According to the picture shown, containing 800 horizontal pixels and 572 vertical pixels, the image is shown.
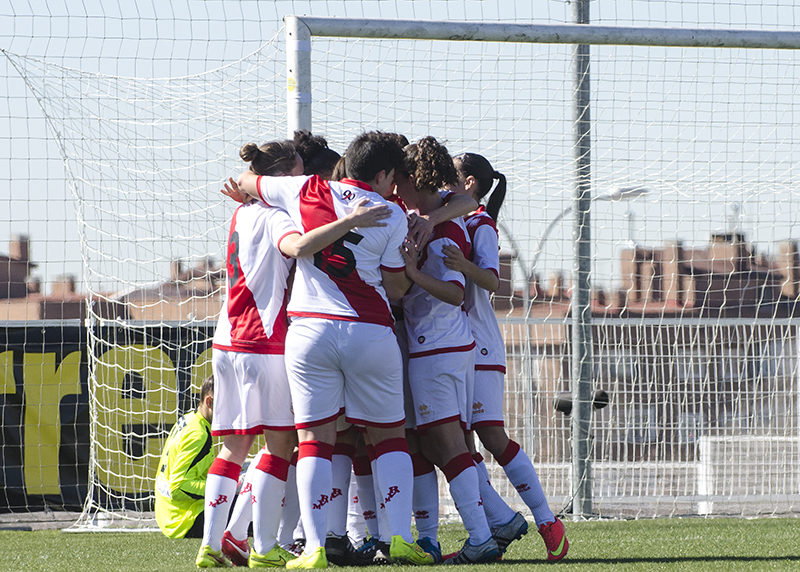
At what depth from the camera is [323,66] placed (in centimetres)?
610

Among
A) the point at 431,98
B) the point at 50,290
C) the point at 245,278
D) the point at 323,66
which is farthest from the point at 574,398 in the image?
the point at 50,290

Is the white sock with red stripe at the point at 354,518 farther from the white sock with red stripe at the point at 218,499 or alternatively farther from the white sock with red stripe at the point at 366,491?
the white sock with red stripe at the point at 218,499

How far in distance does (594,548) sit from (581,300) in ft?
8.64

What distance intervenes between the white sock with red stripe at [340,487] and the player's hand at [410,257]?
87 centimetres

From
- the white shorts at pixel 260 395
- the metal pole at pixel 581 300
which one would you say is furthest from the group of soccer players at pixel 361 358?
the metal pole at pixel 581 300

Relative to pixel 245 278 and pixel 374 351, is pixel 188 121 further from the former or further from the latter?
pixel 374 351

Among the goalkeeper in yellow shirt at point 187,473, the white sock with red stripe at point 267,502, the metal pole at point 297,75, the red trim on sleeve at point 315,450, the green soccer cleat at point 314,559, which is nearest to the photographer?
the green soccer cleat at point 314,559

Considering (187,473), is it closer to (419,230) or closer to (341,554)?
(341,554)

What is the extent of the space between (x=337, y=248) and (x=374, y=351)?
0.47 metres

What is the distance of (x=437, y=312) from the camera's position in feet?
13.2

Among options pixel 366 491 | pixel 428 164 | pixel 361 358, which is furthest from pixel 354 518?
pixel 428 164

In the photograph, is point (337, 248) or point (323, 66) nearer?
point (337, 248)

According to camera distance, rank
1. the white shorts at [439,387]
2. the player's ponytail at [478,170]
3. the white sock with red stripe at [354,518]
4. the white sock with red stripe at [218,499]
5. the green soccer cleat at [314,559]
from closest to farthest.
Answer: the green soccer cleat at [314,559], the white sock with red stripe at [218,499], the white shorts at [439,387], the white sock with red stripe at [354,518], the player's ponytail at [478,170]

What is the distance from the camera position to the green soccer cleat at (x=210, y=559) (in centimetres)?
381
